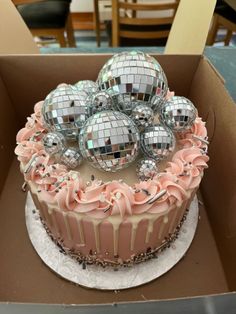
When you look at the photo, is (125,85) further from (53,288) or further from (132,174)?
(53,288)

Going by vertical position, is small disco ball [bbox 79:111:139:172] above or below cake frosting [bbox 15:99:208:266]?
above

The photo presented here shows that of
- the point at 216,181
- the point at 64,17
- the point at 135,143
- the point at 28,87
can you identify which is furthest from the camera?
the point at 64,17

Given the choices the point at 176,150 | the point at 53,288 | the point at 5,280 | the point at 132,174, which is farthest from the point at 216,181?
the point at 5,280

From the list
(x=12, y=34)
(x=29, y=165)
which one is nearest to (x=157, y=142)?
(x=29, y=165)

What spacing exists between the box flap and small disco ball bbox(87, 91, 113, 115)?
1.58 feet

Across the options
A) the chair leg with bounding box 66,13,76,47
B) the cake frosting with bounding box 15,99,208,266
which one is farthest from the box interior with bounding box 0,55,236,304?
the chair leg with bounding box 66,13,76,47

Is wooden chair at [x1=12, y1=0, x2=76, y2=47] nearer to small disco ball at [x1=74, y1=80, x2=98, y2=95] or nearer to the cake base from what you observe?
small disco ball at [x1=74, y1=80, x2=98, y2=95]

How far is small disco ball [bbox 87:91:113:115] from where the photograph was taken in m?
0.65

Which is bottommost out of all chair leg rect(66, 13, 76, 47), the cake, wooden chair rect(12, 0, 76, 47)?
chair leg rect(66, 13, 76, 47)

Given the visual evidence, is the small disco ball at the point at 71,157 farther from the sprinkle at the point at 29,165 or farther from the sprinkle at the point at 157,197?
the sprinkle at the point at 157,197

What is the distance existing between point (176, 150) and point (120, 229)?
0.24 meters

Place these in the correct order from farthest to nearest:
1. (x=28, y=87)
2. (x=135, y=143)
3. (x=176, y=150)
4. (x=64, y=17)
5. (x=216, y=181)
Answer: (x=64, y=17)
(x=28, y=87)
(x=216, y=181)
(x=176, y=150)
(x=135, y=143)

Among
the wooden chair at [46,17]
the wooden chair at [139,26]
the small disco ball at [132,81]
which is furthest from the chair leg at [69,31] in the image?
the small disco ball at [132,81]

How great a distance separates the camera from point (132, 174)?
2.21 feet
